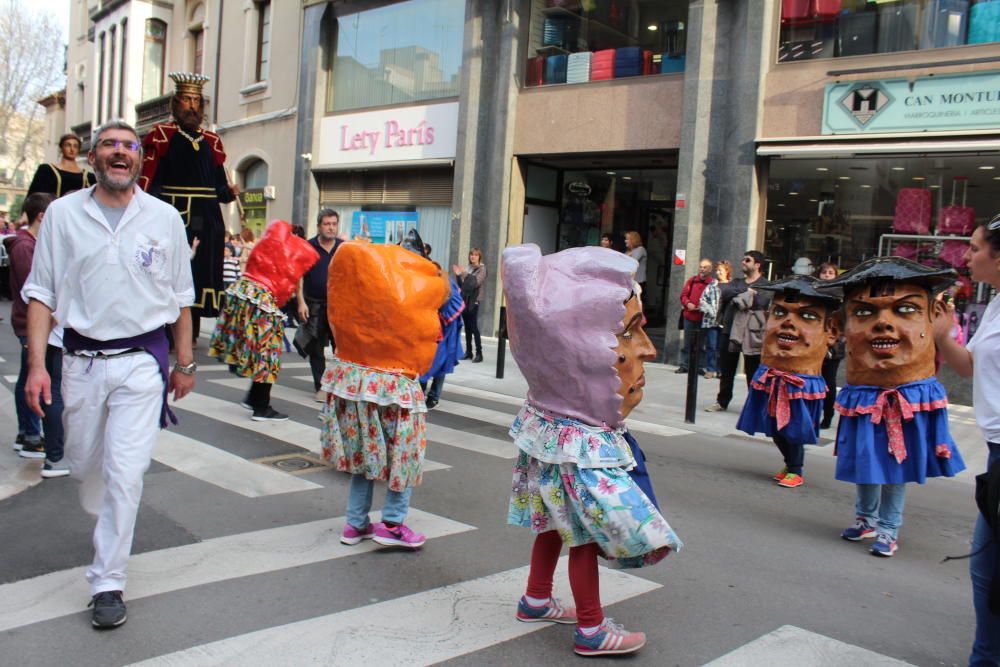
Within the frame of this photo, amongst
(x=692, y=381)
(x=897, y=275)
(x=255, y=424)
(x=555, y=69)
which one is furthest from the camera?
(x=555, y=69)

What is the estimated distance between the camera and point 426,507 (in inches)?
218

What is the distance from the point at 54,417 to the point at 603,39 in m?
12.8

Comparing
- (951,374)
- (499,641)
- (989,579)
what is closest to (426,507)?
(499,641)

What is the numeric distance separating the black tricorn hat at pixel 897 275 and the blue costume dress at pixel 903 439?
1.96ft

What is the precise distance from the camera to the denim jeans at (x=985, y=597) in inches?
126

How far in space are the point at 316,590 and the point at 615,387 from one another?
1.74 meters

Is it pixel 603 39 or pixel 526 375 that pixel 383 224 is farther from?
pixel 526 375

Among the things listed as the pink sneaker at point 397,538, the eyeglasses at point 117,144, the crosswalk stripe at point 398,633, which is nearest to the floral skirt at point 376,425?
the pink sneaker at point 397,538

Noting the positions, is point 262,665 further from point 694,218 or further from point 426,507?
point 694,218

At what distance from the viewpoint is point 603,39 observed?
52.3ft

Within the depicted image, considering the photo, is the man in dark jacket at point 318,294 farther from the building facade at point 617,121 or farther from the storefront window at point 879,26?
the storefront window at point 879,26

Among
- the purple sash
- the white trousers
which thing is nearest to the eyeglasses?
the purple sash

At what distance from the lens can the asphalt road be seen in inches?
138

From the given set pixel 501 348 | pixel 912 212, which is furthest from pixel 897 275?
pixel 912 212
